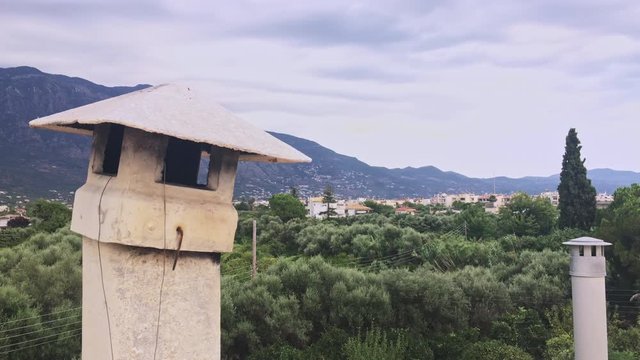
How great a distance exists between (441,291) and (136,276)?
14.2m

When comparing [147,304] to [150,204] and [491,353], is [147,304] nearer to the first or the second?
[150,204]

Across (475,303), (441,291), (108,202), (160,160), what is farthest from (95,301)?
(475,303)

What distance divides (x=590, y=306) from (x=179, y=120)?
5.97 metres

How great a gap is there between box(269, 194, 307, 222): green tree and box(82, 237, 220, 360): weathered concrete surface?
50690 millimetres

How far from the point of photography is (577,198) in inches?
1682

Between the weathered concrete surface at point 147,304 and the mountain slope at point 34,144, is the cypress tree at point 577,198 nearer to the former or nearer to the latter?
the weathered concrete surface at point 147,304

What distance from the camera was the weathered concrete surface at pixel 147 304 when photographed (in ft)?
12.5

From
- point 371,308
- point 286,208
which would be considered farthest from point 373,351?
point 286,208

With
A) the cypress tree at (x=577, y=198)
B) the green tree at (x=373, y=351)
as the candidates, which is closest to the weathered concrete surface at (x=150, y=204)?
the green tree at (x=373, y=351)

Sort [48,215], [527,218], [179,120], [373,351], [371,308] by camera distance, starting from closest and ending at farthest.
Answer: [179,120]
[373,351]
[371,308]
[48,215]
[527,218]

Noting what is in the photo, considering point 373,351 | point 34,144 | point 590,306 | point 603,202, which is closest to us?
point 590,306

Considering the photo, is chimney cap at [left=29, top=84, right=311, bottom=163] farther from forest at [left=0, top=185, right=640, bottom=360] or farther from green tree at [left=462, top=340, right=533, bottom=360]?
green tree at [left=462, top=340, right=533, bottom=360]

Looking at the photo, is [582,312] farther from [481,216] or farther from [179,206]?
[481,216]

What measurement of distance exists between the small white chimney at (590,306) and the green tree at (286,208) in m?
47.9
